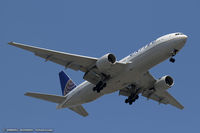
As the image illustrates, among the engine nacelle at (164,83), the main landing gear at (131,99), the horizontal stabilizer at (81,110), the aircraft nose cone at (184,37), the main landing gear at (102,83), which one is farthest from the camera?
the horizontal stabilizer at (81,110)

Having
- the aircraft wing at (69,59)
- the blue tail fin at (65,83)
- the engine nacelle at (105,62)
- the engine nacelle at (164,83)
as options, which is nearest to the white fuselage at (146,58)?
the aircraft wing at (69,59)

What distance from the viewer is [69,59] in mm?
38844

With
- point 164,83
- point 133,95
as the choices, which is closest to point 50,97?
point 133,95

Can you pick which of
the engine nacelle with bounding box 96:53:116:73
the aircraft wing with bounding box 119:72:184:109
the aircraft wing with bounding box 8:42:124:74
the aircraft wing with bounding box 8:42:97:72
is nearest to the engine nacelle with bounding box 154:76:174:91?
Answer: the aircraft wing with bounding box 119:72:184:109

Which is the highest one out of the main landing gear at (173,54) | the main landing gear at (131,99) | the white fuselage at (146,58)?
the main landing gear at (131,99)

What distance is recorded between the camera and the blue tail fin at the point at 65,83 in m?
48.0

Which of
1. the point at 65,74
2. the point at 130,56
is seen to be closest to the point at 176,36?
the point at 130,56

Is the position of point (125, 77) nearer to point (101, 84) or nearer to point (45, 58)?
point (101, 84)

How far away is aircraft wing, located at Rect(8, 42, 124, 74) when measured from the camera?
37.6 meters

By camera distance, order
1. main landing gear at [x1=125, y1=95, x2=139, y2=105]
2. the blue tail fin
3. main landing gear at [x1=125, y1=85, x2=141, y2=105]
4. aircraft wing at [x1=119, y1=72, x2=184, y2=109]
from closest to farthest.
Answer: aircraft wing at [x1=119, y1=72, x2=184, y2=109]
main landing gear at [x1=125, y1=85, x2=141, y2=105]
main landing gear at [x1=125, y1=95, x2=139, y2=105]
the blue tail fin

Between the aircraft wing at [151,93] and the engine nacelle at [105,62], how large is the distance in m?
4.92

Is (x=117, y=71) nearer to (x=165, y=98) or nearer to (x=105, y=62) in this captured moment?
(x=105, y=62)

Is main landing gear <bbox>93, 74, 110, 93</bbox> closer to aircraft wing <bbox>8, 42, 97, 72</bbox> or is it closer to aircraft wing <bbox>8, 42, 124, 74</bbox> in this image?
aircraft wing <bbox>8, 42, 124, 74</bbox>

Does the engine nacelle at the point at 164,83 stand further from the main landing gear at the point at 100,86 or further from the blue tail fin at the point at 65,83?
the blue tail fin at the point at 65,83
